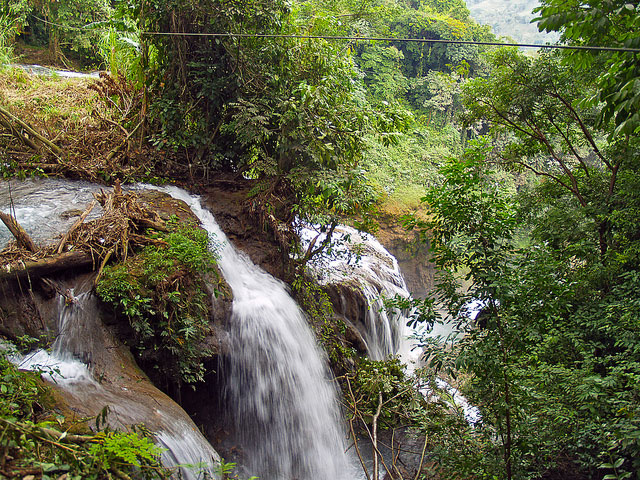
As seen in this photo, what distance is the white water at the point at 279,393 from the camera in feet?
17.8

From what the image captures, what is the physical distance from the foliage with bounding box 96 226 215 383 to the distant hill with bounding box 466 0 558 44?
153 feet

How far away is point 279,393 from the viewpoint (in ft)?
18.4

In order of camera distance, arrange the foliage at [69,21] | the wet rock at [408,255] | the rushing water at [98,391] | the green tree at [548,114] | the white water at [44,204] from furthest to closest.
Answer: the wet rock at [408,255] → the foliage at [69,21] → the green tree at [548,114] → the white water at [44,204] → the rushing water at [98,391]

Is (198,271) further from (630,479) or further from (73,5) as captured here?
(73,5)

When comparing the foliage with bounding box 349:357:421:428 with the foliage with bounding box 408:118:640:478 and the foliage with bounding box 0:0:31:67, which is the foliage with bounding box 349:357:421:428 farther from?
the foliage with bounding box 0:0:31:67

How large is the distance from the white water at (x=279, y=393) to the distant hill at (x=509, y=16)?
151 feet

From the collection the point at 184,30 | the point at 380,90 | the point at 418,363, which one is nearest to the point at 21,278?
the point at 184,30

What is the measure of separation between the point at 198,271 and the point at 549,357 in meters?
4.36

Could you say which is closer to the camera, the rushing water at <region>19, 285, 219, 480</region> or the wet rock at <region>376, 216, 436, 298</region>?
the rushing water at <region>19, 285, 219, 480</region>

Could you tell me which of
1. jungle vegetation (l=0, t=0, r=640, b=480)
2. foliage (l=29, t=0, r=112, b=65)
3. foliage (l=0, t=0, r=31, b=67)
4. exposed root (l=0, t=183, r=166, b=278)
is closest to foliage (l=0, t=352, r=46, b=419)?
exposed root (l=0, t=183, r=166, b=278)

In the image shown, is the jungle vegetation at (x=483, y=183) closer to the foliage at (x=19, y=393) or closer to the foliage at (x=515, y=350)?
the foliage at (x=515, y=350)

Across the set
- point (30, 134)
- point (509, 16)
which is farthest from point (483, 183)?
point (509, 16)

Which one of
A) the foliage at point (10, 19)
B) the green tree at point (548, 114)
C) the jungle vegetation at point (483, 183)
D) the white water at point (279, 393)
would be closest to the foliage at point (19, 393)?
the white water at point (279, 393)

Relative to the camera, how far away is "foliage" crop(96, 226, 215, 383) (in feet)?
14.6
